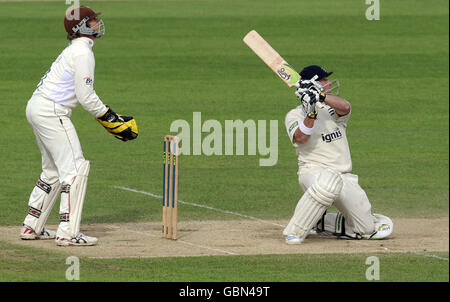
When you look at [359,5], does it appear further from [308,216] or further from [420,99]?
[308,216]

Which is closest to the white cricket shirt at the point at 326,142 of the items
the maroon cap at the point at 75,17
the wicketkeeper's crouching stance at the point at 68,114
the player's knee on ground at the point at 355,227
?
the player's knee on ground at the point at 355,227

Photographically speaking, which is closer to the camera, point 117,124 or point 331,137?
point 117,124

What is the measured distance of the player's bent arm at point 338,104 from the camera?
30.7ft

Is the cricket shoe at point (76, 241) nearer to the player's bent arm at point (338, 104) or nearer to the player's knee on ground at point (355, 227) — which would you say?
the player's knee on ground at point (355, 227)

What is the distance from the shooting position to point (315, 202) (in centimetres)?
923

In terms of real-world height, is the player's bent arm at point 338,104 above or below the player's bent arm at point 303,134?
above

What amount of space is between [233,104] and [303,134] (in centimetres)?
933

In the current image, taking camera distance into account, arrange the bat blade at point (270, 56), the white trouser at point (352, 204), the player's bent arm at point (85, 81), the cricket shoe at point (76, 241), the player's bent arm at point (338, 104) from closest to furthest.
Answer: the player's bent arm at point (85, 81)
the cricket shoe at point (76, 241)
the player's bent arm at point (338, 104)
the white trouser at point (352, 204)
the bat blade at point (270, 56)

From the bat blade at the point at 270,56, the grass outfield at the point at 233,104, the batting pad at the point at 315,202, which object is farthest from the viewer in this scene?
the bat blade at the point at 270,56

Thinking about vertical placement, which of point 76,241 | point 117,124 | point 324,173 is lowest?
point 76,241

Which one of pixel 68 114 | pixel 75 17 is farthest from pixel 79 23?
pixel 68 114

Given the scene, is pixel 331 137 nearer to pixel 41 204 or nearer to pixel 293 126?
pixel 293 126

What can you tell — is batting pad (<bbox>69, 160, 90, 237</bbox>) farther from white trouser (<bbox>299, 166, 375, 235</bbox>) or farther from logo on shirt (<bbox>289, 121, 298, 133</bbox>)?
white trouser (<bbox>299, 166, 375, 235</bbox>)

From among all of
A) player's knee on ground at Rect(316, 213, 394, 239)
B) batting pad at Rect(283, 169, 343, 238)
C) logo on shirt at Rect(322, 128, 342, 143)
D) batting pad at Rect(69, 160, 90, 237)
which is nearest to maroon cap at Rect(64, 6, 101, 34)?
batting pad at Rect(69, 160, 90, 237)
